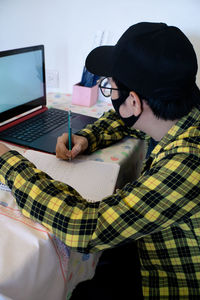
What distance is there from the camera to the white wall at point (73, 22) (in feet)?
3.83

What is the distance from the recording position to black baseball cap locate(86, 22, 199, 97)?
1.86ft

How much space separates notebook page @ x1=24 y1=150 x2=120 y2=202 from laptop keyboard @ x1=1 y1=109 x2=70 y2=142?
0.44 feet

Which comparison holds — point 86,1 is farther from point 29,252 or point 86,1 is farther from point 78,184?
point 29,252

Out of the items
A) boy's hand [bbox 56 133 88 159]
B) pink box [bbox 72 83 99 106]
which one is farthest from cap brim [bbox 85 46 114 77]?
pink box [bbox 72 83 99 106]

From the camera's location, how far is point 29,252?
19.4 inches

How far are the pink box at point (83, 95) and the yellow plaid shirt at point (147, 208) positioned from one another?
2.28 feet

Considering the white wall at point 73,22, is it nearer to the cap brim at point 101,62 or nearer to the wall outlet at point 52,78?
the wall outlet at point 52,78

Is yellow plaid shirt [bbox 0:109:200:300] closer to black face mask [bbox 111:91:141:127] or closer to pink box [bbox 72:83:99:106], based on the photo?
black face mask [bbox 111:91:141:127]

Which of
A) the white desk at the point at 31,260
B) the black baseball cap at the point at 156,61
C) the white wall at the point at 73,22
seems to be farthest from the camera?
the white wall at the point at 73,22

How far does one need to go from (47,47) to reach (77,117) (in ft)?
1.72

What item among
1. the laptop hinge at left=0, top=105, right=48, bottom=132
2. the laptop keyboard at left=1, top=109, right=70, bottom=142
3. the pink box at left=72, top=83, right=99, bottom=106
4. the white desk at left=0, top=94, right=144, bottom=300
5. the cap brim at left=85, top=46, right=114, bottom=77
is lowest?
the white desk at left=0, top=94, right=144, bottom=300

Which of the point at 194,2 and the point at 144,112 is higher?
the point at 194,2

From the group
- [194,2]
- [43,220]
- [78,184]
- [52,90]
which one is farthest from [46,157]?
[194,2]

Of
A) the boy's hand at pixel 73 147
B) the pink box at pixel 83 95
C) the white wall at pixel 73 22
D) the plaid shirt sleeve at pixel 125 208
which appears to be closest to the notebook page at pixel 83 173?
the boy's hand at pixel 73 147
